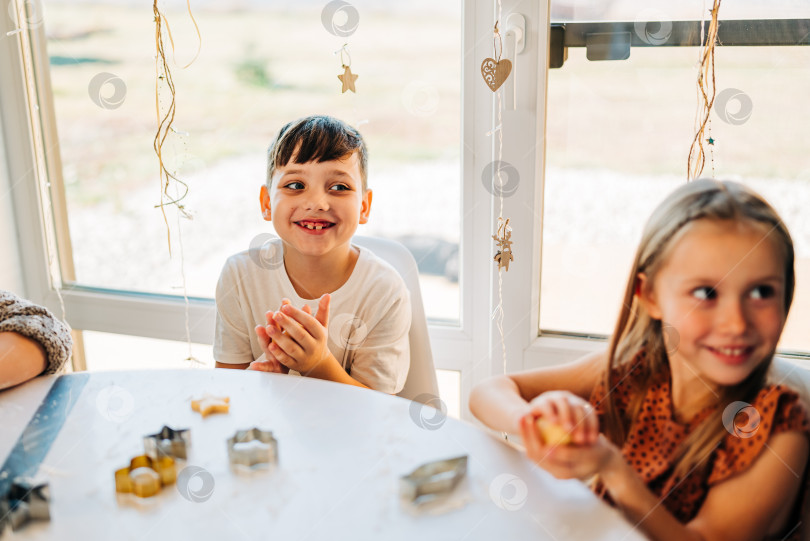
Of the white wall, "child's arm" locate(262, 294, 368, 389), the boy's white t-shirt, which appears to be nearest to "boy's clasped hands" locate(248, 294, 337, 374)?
"child's arm" locate(262, 294, 368, 389)

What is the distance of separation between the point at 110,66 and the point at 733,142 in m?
1.39

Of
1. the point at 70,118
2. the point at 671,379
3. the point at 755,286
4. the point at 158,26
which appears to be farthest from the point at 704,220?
the point at 70,118

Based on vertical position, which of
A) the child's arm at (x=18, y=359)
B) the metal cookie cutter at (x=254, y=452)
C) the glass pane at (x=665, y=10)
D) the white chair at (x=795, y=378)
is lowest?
the metal cookie cutter at (x=254, y=452)

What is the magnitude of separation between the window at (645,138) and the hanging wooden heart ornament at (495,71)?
0.56ft

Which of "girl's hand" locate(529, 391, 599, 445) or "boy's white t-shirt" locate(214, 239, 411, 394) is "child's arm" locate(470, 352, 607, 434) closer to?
"girl's hand" locate(529, 391, 599, 445)

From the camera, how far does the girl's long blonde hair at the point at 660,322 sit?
0.77 metres

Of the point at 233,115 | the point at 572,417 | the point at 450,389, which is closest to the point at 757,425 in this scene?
the point at 572,417

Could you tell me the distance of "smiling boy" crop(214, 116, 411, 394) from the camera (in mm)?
1182

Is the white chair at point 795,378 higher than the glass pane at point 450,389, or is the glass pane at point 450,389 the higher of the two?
the white chair at point 795,378

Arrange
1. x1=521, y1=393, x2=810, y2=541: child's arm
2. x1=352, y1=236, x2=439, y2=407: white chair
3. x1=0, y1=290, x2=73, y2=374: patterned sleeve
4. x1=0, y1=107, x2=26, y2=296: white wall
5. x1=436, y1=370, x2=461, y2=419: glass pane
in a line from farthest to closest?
x1=0, y1=107, x2=26, y2=296: white wall < x1=436, y1=370, x2=461, y2=419: glass pane < x1=352, y1=236, x2=439, y2=407: white chair < x1=0, y1=290, x2=73, y2=374: patterned sleeve < x1=521, y1=393, x2=810, y2=541: child's arm

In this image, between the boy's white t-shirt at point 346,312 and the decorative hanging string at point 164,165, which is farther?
the decorative hanging string at point 164,165

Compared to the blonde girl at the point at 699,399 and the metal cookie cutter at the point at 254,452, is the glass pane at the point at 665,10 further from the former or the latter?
the metal cookie cutter at the point at 254,452

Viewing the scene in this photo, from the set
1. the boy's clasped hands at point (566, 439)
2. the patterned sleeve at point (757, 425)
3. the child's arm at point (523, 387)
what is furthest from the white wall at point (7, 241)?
the patterned sleeve at point (757, 425)

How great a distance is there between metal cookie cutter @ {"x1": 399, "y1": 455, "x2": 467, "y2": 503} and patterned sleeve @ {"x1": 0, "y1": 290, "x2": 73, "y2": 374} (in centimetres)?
62
